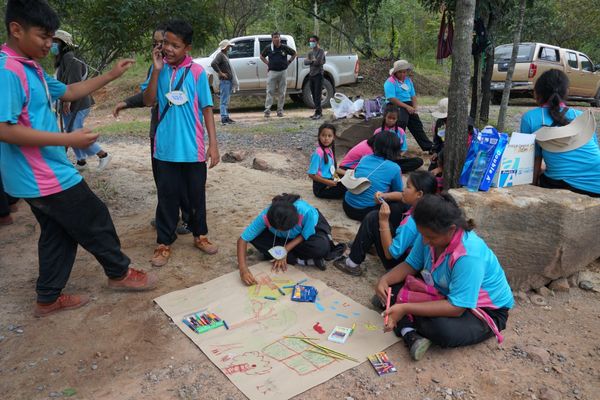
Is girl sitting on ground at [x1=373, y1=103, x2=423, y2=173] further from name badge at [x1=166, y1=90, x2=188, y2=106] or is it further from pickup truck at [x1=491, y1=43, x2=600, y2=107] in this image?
pickup truck at [x1=491, y1=43, x2=600, y2=107]

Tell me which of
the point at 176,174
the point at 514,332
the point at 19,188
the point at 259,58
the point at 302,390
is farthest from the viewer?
the point at 259,58

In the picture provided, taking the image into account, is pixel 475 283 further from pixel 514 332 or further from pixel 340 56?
pixel 340 56

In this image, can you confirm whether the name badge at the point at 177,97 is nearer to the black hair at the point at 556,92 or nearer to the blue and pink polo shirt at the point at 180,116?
the blue and pink polo shirt at the point at 180,116

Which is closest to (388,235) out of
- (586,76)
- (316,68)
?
(316,68)

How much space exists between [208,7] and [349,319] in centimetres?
1254

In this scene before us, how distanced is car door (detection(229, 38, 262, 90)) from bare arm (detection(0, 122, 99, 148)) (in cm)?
839

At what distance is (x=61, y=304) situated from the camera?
2.79 m

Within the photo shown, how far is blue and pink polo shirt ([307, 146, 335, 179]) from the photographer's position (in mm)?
4707

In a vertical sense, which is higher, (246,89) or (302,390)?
(246,89)

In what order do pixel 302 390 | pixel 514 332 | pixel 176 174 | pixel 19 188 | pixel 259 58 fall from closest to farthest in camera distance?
1. pixel 302 390
2. pixel 19 188
3. pixel 514 332
4. pixel 176 174
5. pixel 259 58

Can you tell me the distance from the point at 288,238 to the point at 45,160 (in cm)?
165

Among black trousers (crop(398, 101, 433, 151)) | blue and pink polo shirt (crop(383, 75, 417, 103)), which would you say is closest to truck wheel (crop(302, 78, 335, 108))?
black trousers (crop(398, 101, 433, 151))

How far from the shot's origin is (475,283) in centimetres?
A: 235

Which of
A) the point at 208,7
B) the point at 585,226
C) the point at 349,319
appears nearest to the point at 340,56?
the point at 208,7
